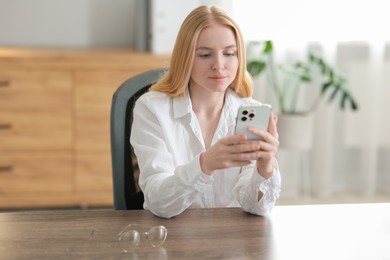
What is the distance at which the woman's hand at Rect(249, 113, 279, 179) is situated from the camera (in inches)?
70.8

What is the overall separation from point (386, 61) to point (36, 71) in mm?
2023

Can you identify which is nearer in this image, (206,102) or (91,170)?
(206,102)

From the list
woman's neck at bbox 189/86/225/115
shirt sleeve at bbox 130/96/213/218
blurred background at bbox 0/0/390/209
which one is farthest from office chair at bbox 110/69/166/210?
blurred background at bbox 0/0/390/209

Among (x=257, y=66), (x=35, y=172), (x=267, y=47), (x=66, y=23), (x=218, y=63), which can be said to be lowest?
(x=35, y=172)

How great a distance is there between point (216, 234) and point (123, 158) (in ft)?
1.65

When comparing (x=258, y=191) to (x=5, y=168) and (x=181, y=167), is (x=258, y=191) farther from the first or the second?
(x=5, y=168)

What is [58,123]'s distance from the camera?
4.16 m

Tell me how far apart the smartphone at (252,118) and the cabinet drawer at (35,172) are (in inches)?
99.0

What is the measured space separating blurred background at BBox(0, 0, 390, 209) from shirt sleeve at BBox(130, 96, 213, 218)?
79.4 inches

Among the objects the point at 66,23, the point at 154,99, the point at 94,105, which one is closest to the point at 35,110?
the point at 94,105

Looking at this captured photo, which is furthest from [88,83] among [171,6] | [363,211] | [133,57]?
[363,211]

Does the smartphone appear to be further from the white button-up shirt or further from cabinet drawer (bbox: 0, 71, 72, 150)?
cabinet drawer (bbox: 0, 71, 72, 150)

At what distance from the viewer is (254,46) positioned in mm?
4520

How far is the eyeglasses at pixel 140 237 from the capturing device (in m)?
1.67
